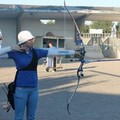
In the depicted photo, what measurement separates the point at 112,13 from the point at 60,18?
724 cm

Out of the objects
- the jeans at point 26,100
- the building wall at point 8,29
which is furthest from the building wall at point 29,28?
the jeans at point 26,100

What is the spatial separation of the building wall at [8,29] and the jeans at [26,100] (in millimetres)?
47347

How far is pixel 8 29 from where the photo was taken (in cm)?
5412

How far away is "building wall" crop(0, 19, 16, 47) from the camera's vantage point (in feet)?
177

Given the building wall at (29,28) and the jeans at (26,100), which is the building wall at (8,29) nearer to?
the building wall at (29,28)

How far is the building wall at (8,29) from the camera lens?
5400cm

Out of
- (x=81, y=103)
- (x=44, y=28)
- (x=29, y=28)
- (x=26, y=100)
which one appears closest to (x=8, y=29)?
(x=29, y=28)

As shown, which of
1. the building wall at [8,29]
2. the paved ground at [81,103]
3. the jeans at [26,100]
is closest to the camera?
the jeans at [26,100]

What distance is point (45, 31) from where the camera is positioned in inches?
2143

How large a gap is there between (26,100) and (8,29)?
4781 centimetres

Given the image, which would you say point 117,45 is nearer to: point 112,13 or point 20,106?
point 112,13

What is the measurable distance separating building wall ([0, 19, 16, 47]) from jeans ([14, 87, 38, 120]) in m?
47.3

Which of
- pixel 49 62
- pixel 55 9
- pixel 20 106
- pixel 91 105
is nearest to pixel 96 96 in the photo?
pixel 91 105

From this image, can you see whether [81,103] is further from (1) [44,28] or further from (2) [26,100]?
(1) [44,28]
